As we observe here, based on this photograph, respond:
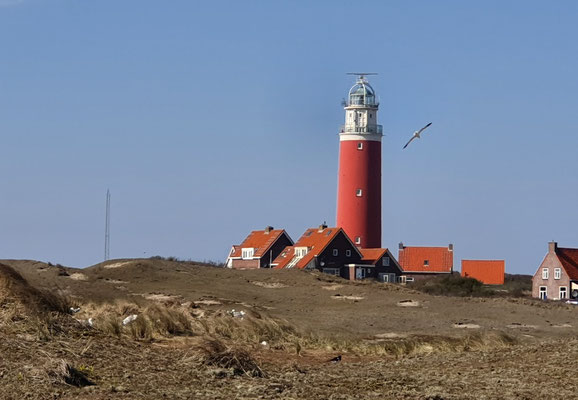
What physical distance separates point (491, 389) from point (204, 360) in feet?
11.1

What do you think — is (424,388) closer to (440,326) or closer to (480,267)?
(440,326)

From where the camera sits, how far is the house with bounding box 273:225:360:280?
64.8 metres

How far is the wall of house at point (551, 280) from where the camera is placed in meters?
72.2

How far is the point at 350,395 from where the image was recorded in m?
13.4

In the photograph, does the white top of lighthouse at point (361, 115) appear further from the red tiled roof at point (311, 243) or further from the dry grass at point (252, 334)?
the dry grass at point (252, 334)

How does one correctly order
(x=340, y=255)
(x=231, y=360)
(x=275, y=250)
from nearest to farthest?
(x=231, y=360)
(x=340, y=255)
(x=275, y=250)

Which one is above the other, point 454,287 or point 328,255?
point 328,255

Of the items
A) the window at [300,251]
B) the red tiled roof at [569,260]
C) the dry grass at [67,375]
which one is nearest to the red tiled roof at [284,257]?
the window at [300,251]

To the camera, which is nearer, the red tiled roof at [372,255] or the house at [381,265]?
the house at [381,265]

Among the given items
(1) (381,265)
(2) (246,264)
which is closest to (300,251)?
(1) (381,265)

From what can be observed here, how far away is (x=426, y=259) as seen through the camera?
77562 mm

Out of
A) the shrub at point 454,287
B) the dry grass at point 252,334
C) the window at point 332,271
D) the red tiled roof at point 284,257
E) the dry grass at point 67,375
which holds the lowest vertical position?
the dry grass at point 67,375

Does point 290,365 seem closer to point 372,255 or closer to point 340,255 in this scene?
point 340,255

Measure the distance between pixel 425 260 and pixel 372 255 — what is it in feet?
32.6
